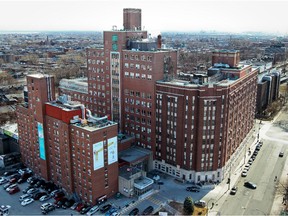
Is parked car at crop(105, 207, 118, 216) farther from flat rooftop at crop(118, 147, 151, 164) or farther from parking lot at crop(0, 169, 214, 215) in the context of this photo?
flat rooftop at crop(118, 147, 151, 164)

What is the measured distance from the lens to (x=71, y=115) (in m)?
73.9

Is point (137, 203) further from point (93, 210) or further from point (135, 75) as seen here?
point (135, 75)

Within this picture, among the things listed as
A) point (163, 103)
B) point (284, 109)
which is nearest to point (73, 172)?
point (163, 103)

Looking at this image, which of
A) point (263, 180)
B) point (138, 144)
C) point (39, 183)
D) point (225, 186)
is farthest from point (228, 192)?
point (39, 183)

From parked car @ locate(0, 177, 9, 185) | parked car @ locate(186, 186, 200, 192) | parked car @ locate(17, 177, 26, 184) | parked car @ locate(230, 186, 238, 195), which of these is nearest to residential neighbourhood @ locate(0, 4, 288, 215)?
parked car @ locate(186, 186, 200, 192)

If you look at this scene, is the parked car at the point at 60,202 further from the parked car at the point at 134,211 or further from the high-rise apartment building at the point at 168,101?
the high-rise apartment building at the point at 168,101

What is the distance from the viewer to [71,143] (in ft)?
245

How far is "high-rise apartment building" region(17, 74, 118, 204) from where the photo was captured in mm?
71500

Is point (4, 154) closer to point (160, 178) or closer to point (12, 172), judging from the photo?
point (12, 172)

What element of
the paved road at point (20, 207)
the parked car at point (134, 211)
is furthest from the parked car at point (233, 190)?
the paved road at point (20, 207)

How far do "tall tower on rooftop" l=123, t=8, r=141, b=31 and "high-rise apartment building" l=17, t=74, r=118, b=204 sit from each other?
31.3 m

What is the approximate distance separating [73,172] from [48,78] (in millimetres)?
24819

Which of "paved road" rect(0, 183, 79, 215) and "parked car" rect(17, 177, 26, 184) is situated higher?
"parked car" rect(17, 177, 26, 184)

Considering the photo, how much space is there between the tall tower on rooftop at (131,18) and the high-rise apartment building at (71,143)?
31.3 metres
